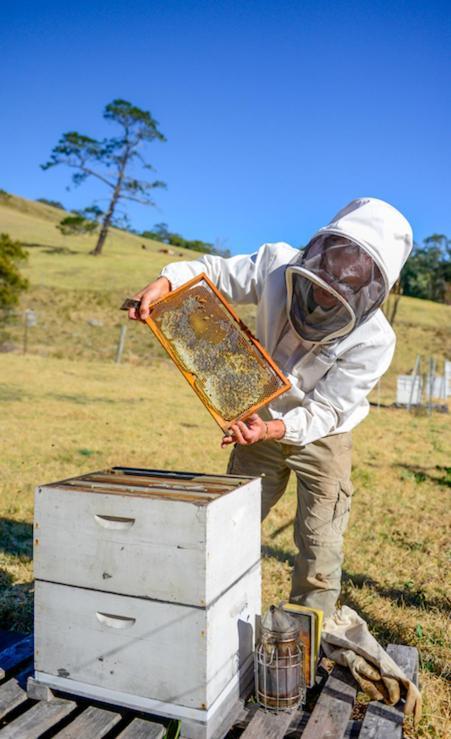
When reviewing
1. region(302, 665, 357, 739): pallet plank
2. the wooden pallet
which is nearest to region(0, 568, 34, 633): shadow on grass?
the wooden pallet

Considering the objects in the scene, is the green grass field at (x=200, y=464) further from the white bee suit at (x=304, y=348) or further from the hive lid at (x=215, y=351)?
the hive lid at (x=215, y=351)

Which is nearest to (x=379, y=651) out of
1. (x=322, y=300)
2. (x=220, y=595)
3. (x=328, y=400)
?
(x=220, y=595)

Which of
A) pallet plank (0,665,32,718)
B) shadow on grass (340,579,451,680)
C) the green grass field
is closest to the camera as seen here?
pallet plank (0,665,32,718)

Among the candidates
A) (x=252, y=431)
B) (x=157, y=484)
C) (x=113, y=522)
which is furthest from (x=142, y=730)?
(x=252, y=431)

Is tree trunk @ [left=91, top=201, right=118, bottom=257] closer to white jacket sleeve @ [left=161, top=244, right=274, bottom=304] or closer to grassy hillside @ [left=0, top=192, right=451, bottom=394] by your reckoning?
grassy hillside @ [left=0, top=192, right=451, bottom=394]

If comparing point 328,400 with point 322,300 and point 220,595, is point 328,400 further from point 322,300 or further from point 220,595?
point 220,595

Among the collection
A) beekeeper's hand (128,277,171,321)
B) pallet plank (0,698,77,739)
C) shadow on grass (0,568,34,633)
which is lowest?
shadow on grass (0,568,34,633)

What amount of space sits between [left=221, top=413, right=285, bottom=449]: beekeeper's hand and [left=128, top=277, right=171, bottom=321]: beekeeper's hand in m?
0.61

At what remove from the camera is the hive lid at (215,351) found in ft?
8.86

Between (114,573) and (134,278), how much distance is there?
3446 cm

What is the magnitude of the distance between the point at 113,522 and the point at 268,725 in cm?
90

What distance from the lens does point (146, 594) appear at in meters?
2.17

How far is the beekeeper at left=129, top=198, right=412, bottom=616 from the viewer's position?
2.69m

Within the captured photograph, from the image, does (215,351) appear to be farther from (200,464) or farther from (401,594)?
(200,464)
